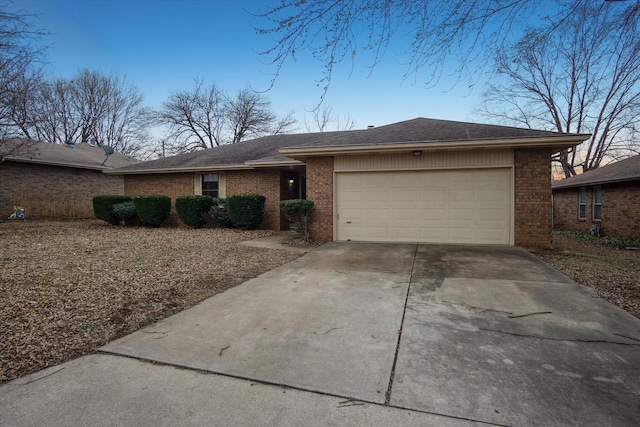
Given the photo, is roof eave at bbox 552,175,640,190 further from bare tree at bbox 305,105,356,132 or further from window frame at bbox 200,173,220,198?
bare tree at bbox 305,105,356,132

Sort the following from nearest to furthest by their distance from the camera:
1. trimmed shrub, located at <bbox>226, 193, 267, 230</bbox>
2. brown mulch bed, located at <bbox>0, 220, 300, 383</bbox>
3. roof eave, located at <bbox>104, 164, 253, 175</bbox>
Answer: brown mulch bed, located at <bbox>0, 220, 300, 383</bbox>, trimmed shrub, located at <bbox>226, 193, 267, 230</bbox>, roof eave, located at <bbox>104, 164, 253, 175</bbox>

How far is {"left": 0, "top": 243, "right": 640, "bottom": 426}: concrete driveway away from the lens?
2.02 m

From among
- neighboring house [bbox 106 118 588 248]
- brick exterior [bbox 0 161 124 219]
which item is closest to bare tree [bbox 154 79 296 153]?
brick exterior [bbox 0 161 124 219]

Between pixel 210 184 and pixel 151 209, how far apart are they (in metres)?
2.55

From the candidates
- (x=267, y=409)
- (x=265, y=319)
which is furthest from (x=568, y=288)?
(x=267, y=409)

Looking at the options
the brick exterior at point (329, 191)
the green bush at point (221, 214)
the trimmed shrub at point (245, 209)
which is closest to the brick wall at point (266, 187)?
the brick exterior at point (329, 191)

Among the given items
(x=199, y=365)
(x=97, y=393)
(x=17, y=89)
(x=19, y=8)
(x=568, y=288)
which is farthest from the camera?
(x=17, y=89)

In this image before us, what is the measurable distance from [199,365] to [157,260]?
15.1 ft

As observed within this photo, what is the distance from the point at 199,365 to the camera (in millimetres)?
2602

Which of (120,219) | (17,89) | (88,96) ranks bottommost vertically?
(120,219)

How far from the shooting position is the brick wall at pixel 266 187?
12617mm

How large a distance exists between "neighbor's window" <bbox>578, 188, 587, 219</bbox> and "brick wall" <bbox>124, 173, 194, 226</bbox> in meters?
17.8

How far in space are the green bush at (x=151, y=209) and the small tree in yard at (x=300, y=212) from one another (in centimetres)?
627

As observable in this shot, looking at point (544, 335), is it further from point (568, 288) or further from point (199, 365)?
point (199, 365)
